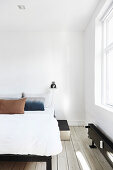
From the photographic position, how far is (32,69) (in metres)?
4.20

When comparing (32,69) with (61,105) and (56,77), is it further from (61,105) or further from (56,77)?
(61,105)

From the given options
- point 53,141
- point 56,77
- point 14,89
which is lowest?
point 53,141

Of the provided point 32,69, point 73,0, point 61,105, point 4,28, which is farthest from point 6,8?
point 61,105

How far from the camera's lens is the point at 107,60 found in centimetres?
290

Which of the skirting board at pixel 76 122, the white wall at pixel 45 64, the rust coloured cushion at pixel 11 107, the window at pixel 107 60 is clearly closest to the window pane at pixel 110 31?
the window at pixel 107 60

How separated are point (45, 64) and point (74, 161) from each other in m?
2.59

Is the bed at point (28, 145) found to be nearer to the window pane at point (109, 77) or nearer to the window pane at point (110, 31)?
the window pane at point (109, 77)

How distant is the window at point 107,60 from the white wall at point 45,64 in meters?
1.29

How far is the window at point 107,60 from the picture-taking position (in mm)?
2760

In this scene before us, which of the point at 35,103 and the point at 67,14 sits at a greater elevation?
the point at 67,14

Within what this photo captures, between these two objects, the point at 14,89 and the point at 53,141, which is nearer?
the point at 53,141

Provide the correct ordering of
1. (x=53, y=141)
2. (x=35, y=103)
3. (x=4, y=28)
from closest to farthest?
(x=53, y=141) → (x=35, y=103) → (x=4, y=28)

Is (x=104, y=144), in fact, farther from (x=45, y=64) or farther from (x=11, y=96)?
(x=45, y=64)

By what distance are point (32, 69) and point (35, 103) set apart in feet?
3.67
